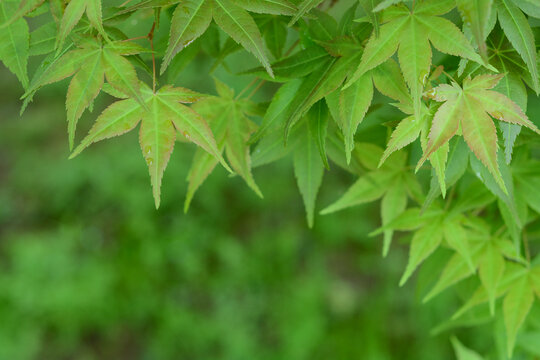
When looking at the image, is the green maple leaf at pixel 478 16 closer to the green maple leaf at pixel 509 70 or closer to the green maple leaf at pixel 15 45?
the green maple leaf at pixel 509 70

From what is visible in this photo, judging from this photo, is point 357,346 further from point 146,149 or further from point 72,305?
point 146,149

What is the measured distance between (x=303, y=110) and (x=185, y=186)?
2392mm

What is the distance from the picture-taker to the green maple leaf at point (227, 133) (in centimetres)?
88

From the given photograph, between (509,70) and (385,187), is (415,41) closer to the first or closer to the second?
(509,70)

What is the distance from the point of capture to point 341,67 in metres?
0.72

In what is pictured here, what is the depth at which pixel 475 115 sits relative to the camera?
66cm

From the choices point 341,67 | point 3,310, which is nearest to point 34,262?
point 3,310

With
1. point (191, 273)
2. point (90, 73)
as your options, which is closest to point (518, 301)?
point (90, 73)

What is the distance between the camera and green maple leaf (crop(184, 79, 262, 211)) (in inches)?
34.5

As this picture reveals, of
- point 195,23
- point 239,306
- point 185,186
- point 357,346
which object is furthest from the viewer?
point 185,186

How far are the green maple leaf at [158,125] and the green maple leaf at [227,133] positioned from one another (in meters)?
0.15

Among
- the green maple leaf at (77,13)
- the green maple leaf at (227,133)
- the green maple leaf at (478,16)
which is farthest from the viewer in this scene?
the green maple leaf at (227,133)

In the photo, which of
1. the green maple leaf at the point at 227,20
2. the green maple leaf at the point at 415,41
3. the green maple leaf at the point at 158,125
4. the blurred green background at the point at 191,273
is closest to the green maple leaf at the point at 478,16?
→ the green maple leaf at the point at 415,41

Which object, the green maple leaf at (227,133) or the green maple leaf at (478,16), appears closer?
the green maple leaf at (478,16)
